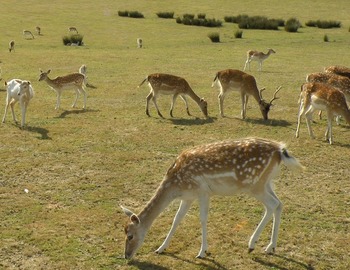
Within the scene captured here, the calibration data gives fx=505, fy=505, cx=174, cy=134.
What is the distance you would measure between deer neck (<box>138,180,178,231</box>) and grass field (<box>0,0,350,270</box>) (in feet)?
2.24

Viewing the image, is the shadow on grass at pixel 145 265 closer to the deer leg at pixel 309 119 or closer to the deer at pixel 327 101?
the deer at pixel 327 101

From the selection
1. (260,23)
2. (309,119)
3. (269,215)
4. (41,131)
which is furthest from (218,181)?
(260,23)

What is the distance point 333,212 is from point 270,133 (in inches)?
209

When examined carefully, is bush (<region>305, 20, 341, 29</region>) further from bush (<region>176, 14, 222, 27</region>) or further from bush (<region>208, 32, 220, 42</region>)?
bush (<region>208, 32, 220, 42</region>)

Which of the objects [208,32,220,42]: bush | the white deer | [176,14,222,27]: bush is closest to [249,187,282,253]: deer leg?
the white deer

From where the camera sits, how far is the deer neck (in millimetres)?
7074

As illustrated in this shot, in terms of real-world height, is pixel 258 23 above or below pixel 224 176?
above

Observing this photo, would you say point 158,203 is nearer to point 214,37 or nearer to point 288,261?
point 288,261

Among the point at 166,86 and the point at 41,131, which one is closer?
the point at 41,131

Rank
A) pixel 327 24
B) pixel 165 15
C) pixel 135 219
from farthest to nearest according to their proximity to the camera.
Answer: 1. pixel 165 15
2. pixel 327 24
3. pixel 135 219

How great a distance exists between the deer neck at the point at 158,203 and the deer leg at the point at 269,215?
129cm

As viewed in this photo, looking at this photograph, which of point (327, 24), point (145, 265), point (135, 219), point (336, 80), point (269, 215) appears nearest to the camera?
point (135, 219)

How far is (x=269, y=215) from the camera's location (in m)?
7.27

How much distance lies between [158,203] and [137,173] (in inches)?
149
